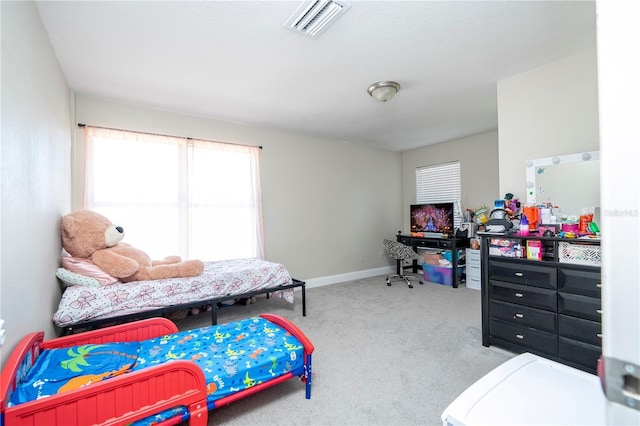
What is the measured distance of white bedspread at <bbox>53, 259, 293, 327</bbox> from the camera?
2199mm

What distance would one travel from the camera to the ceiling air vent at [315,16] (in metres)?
1.78

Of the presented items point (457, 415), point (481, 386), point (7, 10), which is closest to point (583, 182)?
point (481, 386)

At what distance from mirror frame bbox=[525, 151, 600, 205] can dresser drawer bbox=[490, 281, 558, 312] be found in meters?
0.77

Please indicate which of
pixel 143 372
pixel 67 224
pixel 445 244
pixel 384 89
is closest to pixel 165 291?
pixel 67 224

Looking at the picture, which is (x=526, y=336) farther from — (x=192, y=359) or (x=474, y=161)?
(x=474, y=161)

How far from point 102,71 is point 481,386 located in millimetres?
3448

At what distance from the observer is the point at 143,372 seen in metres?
1.40

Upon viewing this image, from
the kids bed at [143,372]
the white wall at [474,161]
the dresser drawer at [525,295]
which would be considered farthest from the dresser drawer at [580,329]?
the white wall at [474,161]

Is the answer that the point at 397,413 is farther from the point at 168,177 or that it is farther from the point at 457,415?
the point at 168,177

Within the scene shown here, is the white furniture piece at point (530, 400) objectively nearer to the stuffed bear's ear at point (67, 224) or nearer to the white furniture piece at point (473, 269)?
the stuffed bear's ear at point (67, 224)

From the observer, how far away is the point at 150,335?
2156mm

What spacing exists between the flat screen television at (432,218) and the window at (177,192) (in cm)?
290

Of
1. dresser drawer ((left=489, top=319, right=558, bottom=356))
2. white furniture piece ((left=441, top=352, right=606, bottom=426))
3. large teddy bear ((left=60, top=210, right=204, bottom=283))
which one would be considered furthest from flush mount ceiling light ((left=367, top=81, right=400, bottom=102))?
large teddy bear ((left=60, top=210, right=204, bottom=283))

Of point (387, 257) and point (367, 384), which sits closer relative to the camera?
point (367, 384)
